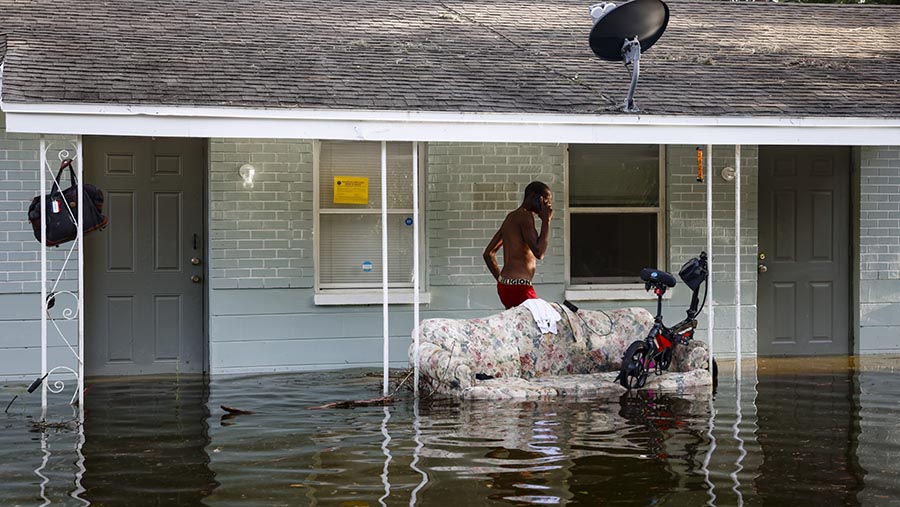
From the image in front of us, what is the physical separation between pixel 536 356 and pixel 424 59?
3.04 m

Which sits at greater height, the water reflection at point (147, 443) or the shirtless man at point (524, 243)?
the shirtless man at point (524, 243)

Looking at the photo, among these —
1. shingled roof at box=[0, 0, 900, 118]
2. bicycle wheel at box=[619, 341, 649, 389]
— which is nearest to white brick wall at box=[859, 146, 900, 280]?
shingled roof at box=[0, 0, 900, 118]

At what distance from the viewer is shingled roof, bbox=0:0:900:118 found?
9.53 metres

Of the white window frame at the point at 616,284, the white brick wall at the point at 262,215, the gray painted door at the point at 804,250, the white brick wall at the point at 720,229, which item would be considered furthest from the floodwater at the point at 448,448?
the gray painted door at the point at 804,250

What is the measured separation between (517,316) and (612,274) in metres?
2.51

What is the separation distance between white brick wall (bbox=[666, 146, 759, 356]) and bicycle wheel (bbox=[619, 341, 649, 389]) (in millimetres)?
2666

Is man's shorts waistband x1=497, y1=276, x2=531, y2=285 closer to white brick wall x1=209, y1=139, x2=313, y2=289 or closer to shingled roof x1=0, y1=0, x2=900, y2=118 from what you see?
shingled roof x1=0, y1=0, x2=900, y2=118

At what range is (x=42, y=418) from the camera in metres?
8.80

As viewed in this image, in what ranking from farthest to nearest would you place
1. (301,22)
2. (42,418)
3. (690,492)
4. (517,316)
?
(301,22) → (517,316) → (42,418) → (690,492)

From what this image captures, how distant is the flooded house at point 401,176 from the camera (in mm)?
9719

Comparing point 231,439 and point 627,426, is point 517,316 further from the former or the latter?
point 231,439

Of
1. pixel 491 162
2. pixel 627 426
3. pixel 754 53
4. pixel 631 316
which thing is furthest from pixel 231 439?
pixel 754 53

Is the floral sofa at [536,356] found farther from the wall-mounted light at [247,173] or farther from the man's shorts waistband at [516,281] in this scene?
the wall-mounted light at [247,173]

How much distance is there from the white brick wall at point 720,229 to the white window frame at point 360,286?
2591mm
